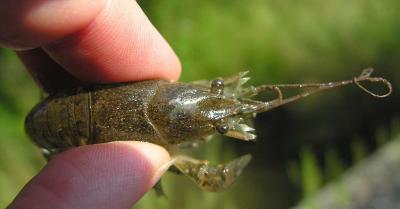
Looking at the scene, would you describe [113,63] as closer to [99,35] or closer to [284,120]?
[99,35]

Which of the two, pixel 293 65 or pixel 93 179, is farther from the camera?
pixel 293 65

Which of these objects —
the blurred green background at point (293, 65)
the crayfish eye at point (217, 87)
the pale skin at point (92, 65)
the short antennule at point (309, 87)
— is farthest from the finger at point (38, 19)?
the blurred green background at point (293, 65)

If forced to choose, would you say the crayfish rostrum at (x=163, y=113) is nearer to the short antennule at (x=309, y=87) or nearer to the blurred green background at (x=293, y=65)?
the short antennule at (x=309, y=87)

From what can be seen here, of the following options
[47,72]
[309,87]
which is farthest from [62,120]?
[309,87]

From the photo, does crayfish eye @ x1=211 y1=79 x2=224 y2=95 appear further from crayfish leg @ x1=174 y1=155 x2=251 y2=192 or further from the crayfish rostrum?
crayfish leg @ x1=174 y1=155 x2=251 y2=192

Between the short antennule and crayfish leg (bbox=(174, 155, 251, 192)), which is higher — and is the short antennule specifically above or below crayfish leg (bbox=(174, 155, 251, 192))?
above

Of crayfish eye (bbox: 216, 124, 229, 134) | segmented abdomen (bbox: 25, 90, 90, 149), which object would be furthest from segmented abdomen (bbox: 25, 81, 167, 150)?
crayfish eye (bbox: 216, 124, 229, 134)

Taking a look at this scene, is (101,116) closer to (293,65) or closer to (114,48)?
(114,48)
